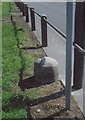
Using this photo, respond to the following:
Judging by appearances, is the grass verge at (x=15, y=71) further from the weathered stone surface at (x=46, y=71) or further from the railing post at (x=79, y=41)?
the railing post at (x=79, y=41)

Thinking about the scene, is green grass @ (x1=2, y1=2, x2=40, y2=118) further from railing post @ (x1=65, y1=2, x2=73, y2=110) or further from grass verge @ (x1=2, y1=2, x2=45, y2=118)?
railing post @ (x1=65, y1=2, x2=73, y2=110)

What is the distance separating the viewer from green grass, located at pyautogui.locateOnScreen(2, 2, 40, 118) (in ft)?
17.6

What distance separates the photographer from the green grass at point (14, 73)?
536 cm

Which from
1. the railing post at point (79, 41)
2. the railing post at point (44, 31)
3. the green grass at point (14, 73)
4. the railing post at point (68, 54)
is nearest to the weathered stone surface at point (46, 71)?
the green grass at point (14, 73)

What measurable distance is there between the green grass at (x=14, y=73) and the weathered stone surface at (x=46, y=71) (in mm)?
351

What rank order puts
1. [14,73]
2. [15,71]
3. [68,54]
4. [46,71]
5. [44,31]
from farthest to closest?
[44,31] → [15,71] → [14,73] → [46,71] → [68,54]

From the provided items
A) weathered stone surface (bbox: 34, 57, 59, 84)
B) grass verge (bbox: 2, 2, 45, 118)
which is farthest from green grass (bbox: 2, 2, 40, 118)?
weathered stone surface (bbox: 34, 57, 59, 84)

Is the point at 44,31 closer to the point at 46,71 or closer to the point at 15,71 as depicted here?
the point at 15,71

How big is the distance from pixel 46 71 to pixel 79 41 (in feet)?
2.98

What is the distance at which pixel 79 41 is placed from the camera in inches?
225

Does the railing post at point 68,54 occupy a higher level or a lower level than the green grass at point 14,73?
higher

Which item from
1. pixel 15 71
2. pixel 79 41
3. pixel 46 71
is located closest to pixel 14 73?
pixel 15 71

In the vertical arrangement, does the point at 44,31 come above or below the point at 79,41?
below

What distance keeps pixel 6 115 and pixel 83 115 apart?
106 cm
